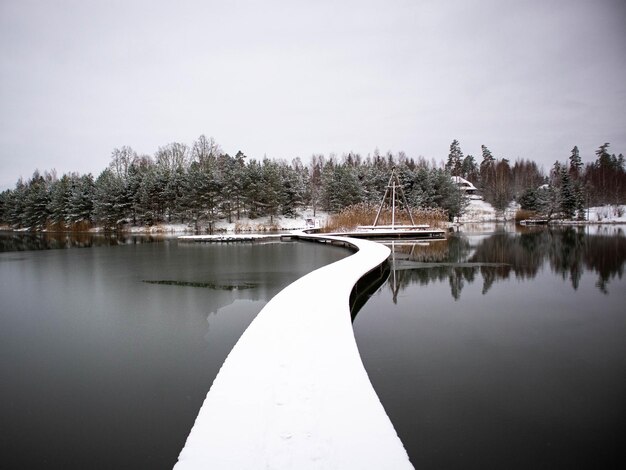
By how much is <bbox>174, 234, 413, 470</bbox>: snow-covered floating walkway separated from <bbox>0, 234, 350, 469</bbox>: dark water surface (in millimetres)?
600

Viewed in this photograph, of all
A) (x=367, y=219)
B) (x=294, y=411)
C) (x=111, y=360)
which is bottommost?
(x=111, y=360)

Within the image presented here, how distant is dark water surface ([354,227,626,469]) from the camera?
294 cm

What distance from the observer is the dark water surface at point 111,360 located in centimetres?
300

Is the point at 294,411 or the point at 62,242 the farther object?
the point at 62,242

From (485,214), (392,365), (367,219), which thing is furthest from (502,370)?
(485,214)

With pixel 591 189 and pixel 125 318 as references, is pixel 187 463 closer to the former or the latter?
pixel 125 318

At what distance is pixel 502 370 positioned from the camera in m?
4.21

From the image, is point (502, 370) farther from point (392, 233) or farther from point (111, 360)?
point (392, 233)

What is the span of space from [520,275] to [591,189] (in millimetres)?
57061

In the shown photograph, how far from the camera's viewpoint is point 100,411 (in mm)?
3463

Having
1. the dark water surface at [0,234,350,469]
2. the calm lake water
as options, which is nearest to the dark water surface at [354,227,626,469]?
the calm lake water

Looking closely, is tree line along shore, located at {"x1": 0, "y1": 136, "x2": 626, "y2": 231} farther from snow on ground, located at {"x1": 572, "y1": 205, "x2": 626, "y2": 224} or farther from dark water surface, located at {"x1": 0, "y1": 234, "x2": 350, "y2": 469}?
dark water surface, located at {"x1": 0, "y1": 234, "x2": 350, "y2": 469}

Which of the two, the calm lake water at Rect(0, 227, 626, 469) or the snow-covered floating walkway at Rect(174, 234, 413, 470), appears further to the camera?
the calm lake water at Rect(0, 227, 626, 469)

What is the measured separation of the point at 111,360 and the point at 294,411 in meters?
3.02
